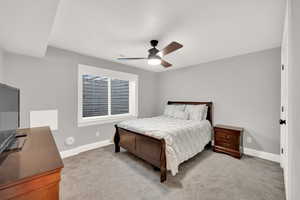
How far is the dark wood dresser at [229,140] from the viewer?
2895mm

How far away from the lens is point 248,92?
10.0 feet

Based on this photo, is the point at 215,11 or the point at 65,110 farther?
the point at 65,110

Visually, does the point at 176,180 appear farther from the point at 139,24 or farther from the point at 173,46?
the point at 139,24

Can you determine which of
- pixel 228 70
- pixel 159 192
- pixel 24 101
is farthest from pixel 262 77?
pixel 24 101

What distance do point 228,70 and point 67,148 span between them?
173 inches

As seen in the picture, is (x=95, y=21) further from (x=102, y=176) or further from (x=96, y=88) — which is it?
(x=102, y=176)

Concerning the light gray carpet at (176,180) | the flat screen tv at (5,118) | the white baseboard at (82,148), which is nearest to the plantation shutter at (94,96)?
the white baseboard at (82,148)

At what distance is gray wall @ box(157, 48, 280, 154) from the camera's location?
2.77m

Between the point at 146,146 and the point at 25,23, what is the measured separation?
2.43 m

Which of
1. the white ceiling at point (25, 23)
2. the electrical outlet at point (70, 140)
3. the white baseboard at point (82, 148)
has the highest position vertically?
the white ceiling at point (25, 23)

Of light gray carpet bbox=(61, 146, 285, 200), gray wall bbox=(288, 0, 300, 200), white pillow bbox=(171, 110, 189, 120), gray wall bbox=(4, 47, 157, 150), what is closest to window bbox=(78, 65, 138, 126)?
gray wall bbox=(4, 47, 157, 150)

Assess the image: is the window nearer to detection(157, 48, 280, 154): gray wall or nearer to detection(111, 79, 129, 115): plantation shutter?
detection(111, 79, 129, 115): plantation shutter

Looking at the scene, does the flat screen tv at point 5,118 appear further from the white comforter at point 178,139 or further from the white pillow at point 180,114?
the white pillow at point 180,114

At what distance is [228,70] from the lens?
133 inches
